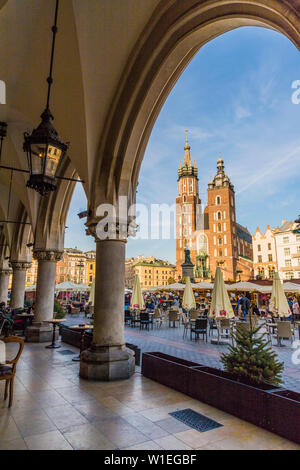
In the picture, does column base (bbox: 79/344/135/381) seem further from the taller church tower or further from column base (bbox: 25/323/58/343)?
the taller church tower

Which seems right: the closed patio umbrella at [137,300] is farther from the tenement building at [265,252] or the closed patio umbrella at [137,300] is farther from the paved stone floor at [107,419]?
the tenement building at [265,252]

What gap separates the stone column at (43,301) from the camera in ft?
34.8

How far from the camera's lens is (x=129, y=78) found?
6.54 meters

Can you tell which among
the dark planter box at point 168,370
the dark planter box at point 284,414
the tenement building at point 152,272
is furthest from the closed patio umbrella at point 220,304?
the tenement building at point 152,272

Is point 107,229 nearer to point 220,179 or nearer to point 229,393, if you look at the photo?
point 229,393

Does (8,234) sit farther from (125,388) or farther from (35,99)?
(125,388)

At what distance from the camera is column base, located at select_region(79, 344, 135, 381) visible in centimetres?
594

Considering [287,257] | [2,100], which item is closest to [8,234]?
[2,100]

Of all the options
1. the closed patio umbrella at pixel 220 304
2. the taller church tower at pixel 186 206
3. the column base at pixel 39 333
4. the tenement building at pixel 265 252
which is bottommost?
the column base at pixel 39 333

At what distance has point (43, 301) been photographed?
35.2ft

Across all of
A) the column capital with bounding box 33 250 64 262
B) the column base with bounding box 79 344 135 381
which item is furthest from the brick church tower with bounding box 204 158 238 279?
the column base with bounding box 79 344 135 381

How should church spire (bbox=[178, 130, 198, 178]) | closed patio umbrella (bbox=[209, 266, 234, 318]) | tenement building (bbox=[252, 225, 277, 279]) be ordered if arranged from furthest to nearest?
church spire (bbox=[178, 130, 198, 178]) < tenement building (bbox=[252, 225, 277, 279]) < closed patio umbrella (bbox=[209, 266, 234, 318])

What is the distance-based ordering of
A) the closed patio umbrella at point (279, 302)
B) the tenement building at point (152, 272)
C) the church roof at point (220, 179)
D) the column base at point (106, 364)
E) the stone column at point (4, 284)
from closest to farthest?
the column base at point (106, 364), the closed patio umbrella at point (279, 302), the stone column at point (4, 284), the church roof at point (220, 179), the tenement building at point (152, 272)
